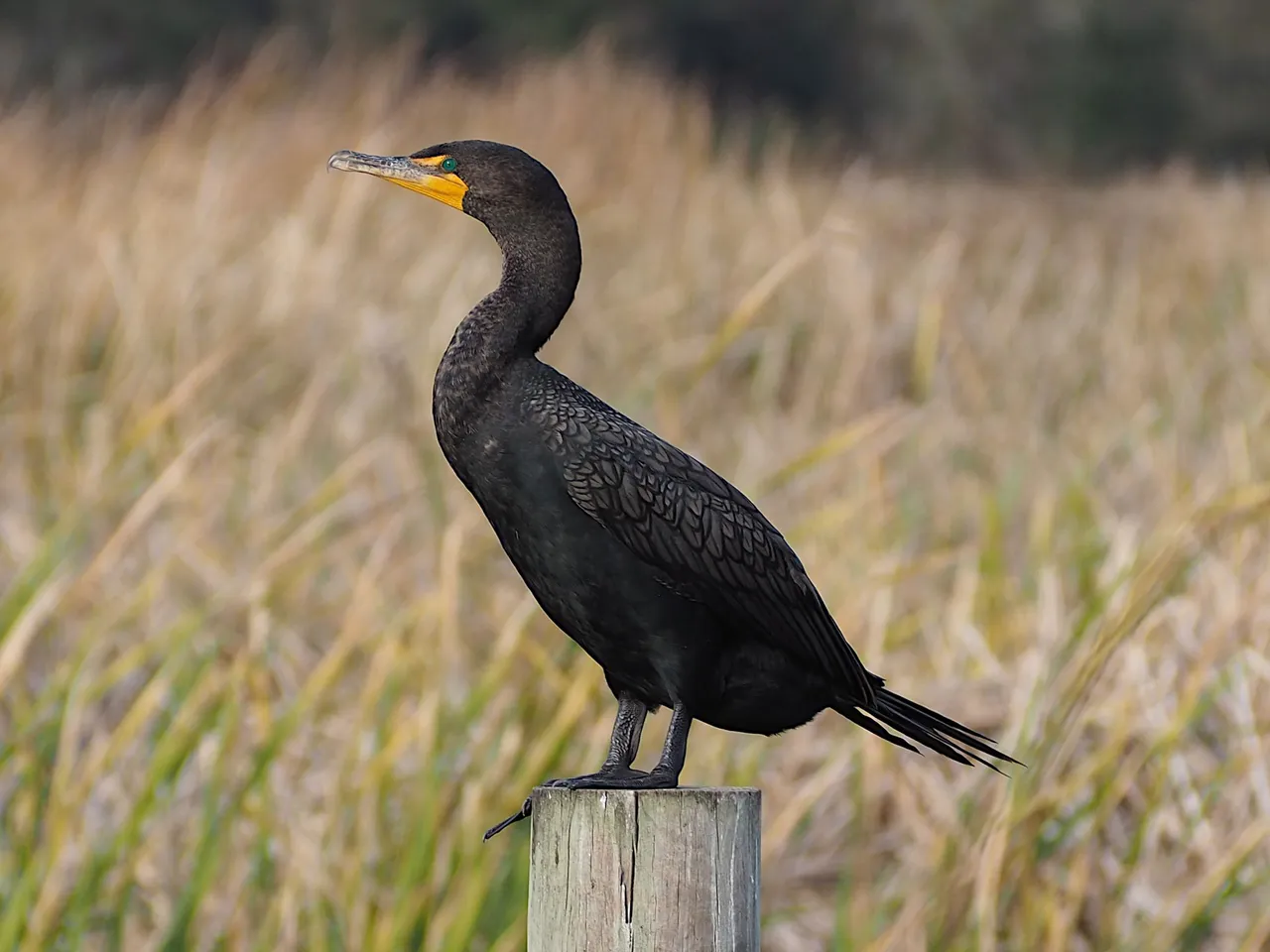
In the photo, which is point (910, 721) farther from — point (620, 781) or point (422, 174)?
point (422, 174)

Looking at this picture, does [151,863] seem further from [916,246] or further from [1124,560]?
[916,246]

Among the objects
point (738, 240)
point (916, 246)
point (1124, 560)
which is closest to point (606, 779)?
point (1124, 560)

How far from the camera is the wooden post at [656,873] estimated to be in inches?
66.7

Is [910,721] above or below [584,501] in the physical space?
below

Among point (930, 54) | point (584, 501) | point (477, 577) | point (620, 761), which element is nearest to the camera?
point (584, 501)

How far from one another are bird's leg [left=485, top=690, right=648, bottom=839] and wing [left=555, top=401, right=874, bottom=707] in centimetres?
16

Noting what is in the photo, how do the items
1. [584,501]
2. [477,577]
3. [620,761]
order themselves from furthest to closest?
[477,577] < [620,761] < [584,501]

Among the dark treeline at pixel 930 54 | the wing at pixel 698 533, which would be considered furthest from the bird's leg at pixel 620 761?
the dark treeline at pixel 930 54

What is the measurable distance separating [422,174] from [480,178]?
0.06 m

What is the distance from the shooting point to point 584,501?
1.69 meters

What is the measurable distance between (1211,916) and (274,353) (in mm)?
3292

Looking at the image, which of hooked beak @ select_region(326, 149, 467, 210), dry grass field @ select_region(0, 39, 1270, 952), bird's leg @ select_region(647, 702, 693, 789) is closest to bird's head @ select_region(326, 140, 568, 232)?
hooked beak @ select_region(326, 149, 467, 210)

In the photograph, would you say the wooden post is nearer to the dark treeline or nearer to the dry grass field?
the dry grass field

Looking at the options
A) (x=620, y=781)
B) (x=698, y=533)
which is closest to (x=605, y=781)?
(x=620, y=781)
